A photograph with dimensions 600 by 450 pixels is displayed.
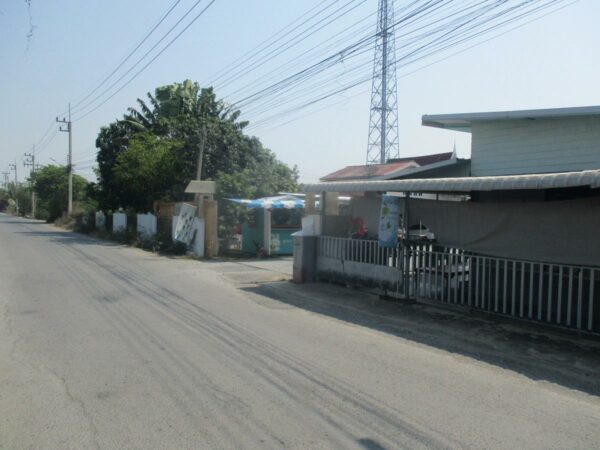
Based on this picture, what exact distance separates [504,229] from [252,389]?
5.80 m

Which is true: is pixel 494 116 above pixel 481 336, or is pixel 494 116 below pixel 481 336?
above

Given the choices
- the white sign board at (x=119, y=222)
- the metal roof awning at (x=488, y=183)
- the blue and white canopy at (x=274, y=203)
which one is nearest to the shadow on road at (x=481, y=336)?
the metal roof awning at (x=488, y=183)

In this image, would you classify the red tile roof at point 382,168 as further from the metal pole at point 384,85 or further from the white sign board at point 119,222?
the white sign board at point 119,222

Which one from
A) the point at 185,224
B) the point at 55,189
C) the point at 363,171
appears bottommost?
the point at 185,224

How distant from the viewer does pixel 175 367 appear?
19.5 ft

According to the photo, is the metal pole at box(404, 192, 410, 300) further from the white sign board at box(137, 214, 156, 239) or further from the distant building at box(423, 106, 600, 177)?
the white sign board at box(137, 214, 156, 239)

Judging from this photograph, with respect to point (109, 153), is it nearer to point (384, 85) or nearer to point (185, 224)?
point (185, 224)

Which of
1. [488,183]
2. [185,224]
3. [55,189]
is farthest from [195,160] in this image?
[55,189]

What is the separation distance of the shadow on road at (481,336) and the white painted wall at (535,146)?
3.79 meters

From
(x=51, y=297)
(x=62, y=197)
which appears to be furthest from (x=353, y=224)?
(x=62, y=197)

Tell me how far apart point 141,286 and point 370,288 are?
5.47 meters

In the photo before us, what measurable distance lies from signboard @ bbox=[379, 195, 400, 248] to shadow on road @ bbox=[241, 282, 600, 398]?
1270mm

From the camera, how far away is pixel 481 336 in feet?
26.0

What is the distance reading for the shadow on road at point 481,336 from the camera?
6312 millimetres
